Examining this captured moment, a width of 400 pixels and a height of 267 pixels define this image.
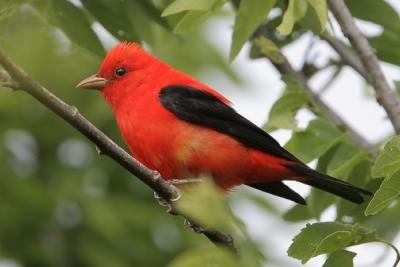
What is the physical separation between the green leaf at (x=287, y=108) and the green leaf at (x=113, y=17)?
1050mm

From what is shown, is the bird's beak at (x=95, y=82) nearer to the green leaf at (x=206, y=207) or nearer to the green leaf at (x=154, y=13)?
the green leaf at (x=154, y=13)

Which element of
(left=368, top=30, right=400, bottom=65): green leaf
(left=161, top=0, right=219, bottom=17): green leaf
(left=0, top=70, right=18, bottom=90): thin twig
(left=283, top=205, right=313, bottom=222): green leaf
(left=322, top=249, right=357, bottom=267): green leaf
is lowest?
(left=283, top=205, right=313, bottom=222): green leaf

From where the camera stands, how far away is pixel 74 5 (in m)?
5.61

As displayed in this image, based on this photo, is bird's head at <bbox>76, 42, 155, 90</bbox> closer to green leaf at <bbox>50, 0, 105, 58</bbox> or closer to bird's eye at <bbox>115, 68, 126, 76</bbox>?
bird's eye at <bbox>115, 68, 126, 76</bbox>

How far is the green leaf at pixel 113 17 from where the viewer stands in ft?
18.7

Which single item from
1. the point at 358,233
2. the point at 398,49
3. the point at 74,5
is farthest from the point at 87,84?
the point at 358,233

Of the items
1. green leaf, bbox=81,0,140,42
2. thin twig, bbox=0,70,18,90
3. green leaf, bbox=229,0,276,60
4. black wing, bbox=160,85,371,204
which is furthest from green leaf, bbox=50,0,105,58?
thin twig, bbox=0,70,18,90

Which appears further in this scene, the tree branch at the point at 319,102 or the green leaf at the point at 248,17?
the tree branch at the point at 319,102

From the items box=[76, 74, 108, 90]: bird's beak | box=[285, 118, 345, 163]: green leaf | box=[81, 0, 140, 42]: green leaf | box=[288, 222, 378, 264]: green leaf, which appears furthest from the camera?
box=[76, 74, 108, 90]: bird's beak

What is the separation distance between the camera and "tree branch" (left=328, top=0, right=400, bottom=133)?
234 inches

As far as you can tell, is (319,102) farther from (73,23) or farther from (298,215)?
(73,23)

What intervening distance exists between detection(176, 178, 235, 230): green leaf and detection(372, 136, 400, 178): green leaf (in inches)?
53.4

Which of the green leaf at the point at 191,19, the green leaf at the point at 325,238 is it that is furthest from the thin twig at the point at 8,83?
the green leaf at the point at 325,238

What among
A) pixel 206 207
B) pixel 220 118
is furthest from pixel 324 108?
pixel 206 207
